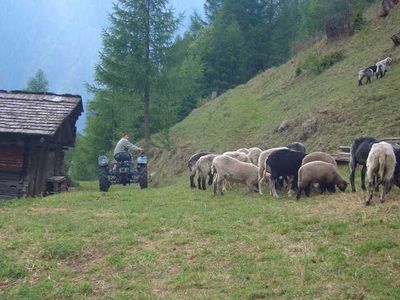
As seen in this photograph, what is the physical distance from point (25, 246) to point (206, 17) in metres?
55.0

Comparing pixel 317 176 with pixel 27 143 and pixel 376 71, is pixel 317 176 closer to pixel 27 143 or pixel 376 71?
pixel 27 143

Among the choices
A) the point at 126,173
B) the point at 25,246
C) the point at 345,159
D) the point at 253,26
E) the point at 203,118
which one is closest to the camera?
the point at 25,246

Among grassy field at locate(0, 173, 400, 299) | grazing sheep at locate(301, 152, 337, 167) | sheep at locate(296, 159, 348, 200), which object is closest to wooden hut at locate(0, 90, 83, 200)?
grassy field at locate(0, 173, 400, 299)

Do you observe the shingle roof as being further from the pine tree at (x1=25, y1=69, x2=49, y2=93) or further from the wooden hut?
the pine tree at (x1=25, y1=69, x2=49, y2=93)

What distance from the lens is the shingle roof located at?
18766 mm

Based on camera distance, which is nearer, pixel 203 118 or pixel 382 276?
pixel 382 276

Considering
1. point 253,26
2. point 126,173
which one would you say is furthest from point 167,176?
point 253,26

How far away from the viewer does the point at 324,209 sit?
10.8m

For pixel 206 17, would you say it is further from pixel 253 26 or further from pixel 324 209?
pixel 324 209

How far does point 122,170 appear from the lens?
18.9 m

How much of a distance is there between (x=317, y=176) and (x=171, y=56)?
62.0 feet

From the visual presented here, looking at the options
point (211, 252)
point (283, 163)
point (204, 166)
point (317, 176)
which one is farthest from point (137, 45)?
point (211, 252)

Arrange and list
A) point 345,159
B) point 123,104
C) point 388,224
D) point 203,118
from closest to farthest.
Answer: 1. point 388,224
2. point 345,159
3. point 123,104
4. point 203,118

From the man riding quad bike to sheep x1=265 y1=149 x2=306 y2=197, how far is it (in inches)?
253
